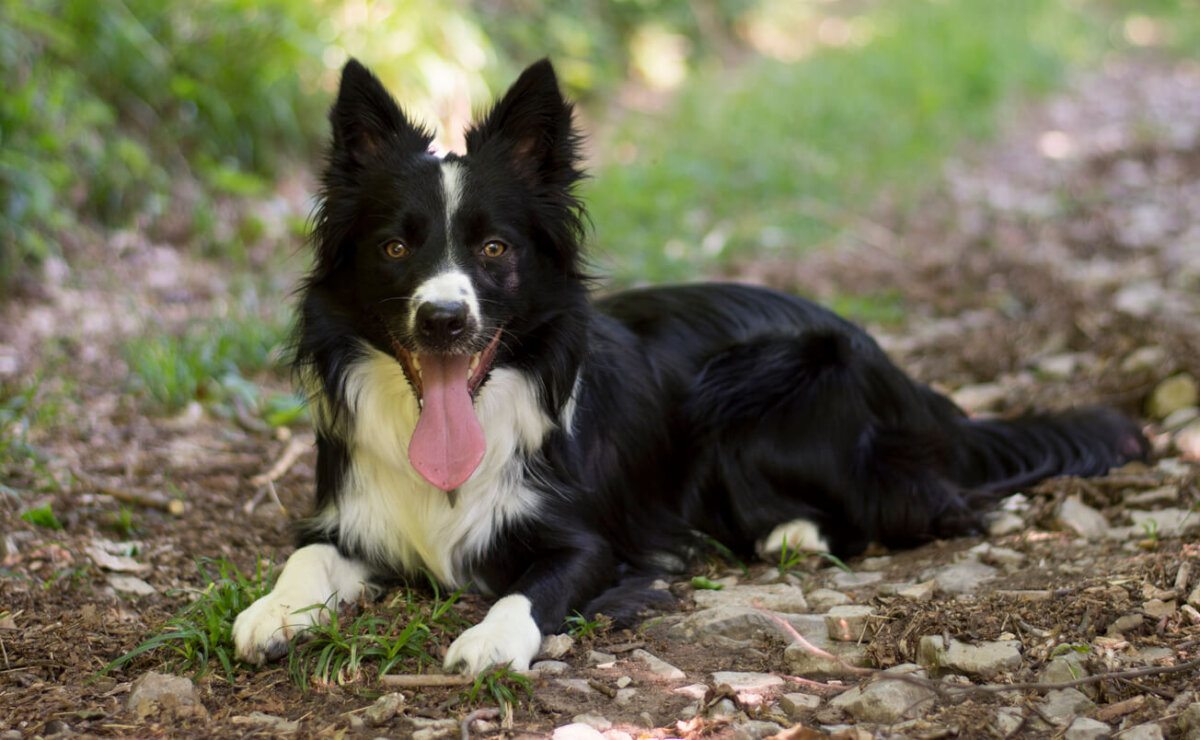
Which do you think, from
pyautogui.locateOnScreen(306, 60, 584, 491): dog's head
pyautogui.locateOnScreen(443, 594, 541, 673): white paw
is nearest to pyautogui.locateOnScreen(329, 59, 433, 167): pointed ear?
pyautogui.locateOnScreen(306, 60, 584, 491): dog's head

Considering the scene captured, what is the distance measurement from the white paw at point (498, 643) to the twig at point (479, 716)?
160 millimetres

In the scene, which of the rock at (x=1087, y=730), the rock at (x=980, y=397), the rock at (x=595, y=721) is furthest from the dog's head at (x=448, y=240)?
the rock at (x=980, y=397)

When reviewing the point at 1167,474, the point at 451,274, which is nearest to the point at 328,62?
the point at 451,274

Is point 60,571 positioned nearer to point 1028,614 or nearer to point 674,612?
point 674,612

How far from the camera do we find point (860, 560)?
4055mm

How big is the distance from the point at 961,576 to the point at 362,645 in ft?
6.47

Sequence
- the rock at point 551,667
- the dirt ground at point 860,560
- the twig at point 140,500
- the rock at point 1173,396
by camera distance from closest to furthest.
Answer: the dirt ground at point 860,560 < the rock at point 551,667 < the twig at point 140,500 < the rock at point 1173,396

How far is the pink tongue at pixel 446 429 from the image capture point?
11.0ft

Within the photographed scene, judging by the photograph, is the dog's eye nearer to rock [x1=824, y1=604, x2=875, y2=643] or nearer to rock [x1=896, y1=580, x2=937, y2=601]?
rock [x1=824, y1=604, x2=875, y2=643]

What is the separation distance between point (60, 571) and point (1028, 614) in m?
3.04

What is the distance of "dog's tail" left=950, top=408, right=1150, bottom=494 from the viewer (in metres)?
4.35

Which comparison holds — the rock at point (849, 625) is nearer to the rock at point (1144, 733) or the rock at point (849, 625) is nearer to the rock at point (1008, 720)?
the rock at point (1008, 720)

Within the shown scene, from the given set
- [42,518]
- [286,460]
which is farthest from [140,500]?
[286,460]

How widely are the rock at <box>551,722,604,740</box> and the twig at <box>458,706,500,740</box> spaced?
192 millimetres
